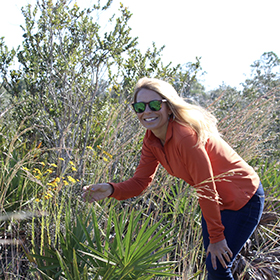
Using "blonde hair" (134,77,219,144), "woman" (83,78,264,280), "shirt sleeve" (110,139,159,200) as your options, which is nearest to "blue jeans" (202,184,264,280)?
"woman" (83,78,264,280)

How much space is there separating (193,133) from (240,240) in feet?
2.22

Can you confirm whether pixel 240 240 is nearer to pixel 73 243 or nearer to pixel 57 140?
pixel 73 243

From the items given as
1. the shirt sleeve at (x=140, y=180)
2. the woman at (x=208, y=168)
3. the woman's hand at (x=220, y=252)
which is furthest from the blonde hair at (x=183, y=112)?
the woman's hand at (x=220, y=252)

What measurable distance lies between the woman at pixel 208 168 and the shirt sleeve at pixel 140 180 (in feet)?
0.42

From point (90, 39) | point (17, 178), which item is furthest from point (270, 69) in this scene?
point (17, 178)

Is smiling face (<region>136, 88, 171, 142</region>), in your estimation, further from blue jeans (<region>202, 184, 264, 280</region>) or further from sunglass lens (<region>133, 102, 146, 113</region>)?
blue jeans (<region>202, 184, 264, 280</region>)

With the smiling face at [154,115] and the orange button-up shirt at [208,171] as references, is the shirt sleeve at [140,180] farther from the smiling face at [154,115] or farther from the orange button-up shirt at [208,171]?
the smiling face at [154,115]

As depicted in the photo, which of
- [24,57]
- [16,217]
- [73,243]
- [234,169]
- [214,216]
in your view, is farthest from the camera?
[24,57]

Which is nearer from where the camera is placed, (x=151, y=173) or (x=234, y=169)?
(x=234, y=169)

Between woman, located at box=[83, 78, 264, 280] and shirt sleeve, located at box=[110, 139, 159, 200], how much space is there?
127 mm

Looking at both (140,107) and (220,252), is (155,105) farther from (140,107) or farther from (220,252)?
(220,252)

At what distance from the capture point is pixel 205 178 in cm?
169

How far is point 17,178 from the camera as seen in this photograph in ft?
10.5

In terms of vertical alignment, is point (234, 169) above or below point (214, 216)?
above
